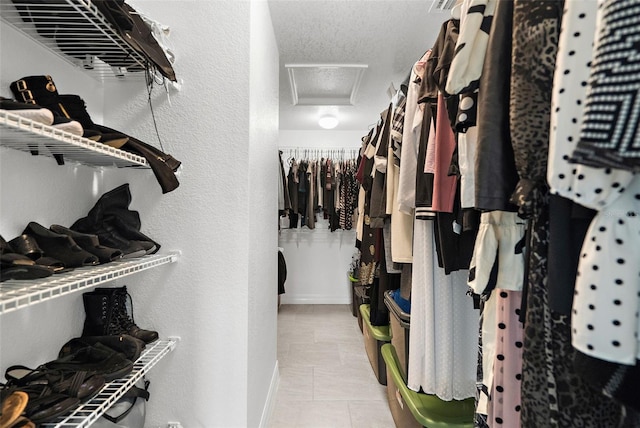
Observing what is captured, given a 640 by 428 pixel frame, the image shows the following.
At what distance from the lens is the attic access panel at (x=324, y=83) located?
102 inches

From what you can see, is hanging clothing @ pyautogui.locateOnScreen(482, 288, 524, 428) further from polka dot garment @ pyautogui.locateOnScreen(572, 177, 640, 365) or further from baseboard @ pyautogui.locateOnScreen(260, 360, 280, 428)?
baseboard @ pyautogui.locateOnScreen(260, 360, 280, 428)

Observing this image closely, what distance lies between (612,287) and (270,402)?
188 cm

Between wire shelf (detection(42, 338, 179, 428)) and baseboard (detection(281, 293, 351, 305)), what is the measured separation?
3072 millimetres

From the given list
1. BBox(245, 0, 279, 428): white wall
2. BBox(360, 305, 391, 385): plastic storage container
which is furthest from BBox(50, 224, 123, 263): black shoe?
BBox(360, 305, 391, 385): plastic storage container

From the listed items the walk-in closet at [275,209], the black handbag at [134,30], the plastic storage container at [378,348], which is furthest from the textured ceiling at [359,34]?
the plastic storage container at [378,348]

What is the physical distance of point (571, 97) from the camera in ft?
1.70

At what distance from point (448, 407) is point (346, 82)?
7.94 ft

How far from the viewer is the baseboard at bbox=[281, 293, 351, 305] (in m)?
4.38

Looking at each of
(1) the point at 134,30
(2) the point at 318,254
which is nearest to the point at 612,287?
(1) the point at 134,30

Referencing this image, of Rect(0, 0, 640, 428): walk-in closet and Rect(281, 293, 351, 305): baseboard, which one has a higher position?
Rect(0, 0, 640, 428): walk-in closet

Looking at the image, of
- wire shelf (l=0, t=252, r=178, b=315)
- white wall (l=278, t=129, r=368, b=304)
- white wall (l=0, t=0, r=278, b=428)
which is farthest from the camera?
white wall (l=278, t=129, r=368, b=304)

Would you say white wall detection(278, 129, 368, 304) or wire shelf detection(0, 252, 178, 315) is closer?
wire shelf detection(0, 252, 178, 315)

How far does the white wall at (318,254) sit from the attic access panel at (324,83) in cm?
107

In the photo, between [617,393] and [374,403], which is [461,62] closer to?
[617,393]
